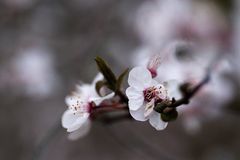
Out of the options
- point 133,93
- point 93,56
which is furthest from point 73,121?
point 93,56

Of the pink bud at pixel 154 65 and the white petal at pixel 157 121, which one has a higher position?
the pink bud at pixel 154 65

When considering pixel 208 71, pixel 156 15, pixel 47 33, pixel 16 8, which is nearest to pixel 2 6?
pixel 16 8

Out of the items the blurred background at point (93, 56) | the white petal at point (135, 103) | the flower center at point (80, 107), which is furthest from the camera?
the blurred background at point (93, 56)

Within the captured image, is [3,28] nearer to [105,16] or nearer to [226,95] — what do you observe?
[105,16]

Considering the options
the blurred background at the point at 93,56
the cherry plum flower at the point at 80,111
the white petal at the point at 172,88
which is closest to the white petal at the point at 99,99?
the cherry plum flower at the point at 80,111

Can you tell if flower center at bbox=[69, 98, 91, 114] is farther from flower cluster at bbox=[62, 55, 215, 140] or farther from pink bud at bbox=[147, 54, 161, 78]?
pink bud at bbox=[147, 54, 161, 78]

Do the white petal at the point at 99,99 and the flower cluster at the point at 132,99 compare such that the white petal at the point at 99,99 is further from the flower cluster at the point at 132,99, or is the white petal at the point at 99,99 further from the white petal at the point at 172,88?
the white petal at the point at 172,88
